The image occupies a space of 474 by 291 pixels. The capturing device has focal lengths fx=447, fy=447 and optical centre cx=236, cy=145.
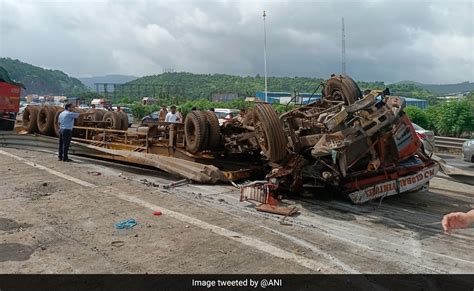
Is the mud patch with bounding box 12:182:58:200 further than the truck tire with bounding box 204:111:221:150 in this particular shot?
No

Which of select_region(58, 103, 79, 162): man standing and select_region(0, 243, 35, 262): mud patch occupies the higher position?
select_region(58, 103, 79, 162): man standing

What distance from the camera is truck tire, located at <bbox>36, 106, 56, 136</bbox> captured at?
12219 millimetres

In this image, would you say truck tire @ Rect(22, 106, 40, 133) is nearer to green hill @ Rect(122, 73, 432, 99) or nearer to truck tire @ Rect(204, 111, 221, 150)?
truck tire @ Rect(204, 111, 221, 150)

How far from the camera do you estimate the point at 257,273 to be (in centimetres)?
391

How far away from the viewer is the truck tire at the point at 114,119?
12023 mm

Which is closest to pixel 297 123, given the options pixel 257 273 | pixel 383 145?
pixel 383 145

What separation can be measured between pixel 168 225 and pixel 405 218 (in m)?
3.15

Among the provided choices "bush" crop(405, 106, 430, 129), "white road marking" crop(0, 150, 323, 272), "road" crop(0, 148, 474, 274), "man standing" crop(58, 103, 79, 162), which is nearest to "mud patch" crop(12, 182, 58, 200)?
"road" crop(0, 148, 474, 274)

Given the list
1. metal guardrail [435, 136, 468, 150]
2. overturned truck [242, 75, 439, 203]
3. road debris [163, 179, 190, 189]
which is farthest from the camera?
metal guardrail [435, 136, 468, 150]

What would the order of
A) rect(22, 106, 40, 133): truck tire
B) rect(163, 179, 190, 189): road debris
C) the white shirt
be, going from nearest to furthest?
1. rect(163, 179, 190, 189): road debris
2. the white shirt
3. rect(22, 106, 40, 133): truck tire

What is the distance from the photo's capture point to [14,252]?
4273mm
